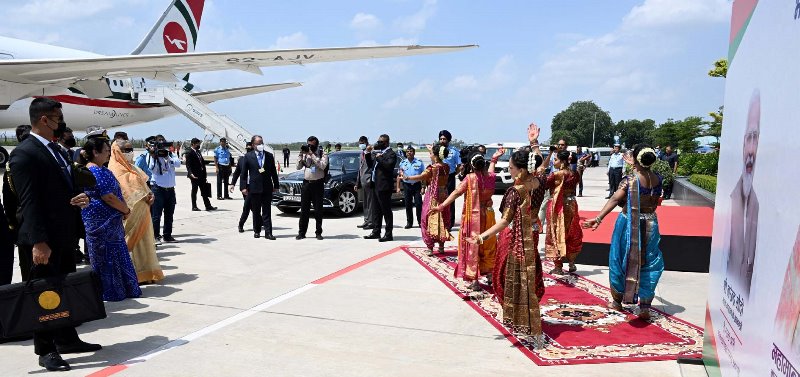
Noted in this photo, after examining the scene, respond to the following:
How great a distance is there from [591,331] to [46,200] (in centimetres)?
463

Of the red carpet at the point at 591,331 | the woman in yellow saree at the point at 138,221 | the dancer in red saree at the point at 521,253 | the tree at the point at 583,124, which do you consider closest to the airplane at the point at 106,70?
the woman in yellow saree at the point at 138,221

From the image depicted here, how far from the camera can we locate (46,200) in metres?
4.22

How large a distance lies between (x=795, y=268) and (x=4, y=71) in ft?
61.7

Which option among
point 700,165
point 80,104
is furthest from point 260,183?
point 80,104

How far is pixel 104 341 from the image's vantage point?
4.99m

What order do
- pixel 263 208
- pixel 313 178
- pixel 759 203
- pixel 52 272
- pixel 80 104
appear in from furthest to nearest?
pixel 80 104, pixel 263 208, pixel 313 178, pixel 52 272, pixel 759 203

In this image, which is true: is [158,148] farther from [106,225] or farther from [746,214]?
[746,214]

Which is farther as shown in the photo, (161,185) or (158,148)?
(158,148)

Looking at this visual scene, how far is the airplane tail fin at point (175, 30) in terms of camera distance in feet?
95.2

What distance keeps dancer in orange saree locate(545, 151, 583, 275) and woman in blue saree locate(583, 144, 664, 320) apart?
6.45 feet

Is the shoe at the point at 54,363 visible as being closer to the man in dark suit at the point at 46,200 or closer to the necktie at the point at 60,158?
the man in dark suit at the point at 46,200

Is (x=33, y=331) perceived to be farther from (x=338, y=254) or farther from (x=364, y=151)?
(x=364, y=151)

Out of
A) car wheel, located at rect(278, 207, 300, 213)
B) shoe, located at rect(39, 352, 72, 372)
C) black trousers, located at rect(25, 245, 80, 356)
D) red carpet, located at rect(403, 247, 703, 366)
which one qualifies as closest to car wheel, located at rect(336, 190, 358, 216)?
car wheel, located at rect(278, 207, 300, 213)

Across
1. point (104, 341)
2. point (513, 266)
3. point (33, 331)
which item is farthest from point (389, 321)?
point (33, 331)
